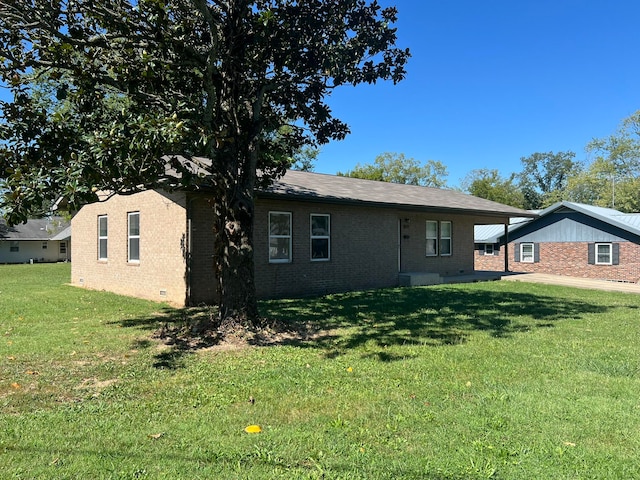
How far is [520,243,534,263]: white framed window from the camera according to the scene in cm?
2834

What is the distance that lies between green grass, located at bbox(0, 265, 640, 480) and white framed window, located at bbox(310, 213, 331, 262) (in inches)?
216

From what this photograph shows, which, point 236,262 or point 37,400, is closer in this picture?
point 37,400

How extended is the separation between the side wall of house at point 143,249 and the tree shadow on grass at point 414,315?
106 inches

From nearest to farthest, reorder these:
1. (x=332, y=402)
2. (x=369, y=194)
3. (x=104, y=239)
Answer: (x=332, y=402) < (x=104, y=239) < (x=369, y=194)

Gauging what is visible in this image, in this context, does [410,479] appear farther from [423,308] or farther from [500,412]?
[423,308]

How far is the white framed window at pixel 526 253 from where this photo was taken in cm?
2834

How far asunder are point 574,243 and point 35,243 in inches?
1889

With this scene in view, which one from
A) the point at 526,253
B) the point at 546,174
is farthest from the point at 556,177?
the point at 526,253

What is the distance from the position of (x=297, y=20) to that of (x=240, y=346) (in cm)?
579

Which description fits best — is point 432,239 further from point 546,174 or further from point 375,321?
point 546,174

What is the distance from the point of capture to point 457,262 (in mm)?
19469

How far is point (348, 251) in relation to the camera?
14883 mm

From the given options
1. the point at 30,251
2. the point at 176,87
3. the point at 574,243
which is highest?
the point at 176,87

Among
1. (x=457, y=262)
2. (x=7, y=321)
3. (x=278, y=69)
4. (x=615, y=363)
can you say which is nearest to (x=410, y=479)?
(x=615, y=363)
